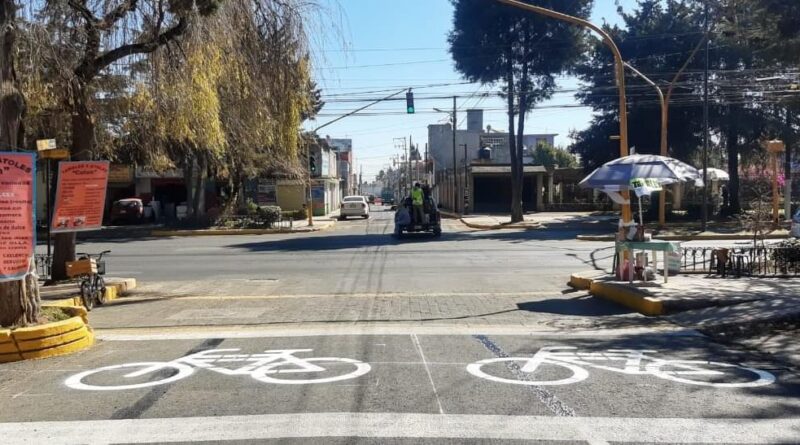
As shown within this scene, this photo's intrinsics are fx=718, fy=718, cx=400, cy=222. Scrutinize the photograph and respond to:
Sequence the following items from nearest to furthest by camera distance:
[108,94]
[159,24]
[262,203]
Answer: [159,24], [108,94], [262,203]

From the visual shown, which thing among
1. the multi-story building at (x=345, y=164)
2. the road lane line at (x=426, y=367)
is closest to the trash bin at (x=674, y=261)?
the road lane line at (x=426, y=367)

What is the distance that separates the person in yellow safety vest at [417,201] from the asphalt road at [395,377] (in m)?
13.0

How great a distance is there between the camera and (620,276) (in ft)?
43.7

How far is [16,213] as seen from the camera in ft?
26.8

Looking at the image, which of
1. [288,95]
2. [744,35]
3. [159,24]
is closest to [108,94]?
[159,24]

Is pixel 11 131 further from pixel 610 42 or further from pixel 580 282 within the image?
pixel 610 42

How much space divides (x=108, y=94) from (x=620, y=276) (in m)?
10.8

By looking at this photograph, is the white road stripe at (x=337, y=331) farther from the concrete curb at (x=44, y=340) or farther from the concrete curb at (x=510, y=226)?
the concrete curb at (x=510, y=226)

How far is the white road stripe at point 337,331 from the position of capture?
362 inches

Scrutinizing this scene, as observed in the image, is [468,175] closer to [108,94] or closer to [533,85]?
[533,85]

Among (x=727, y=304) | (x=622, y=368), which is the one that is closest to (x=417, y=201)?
(x=727, y=304)

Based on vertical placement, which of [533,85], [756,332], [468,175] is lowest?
[756,332]

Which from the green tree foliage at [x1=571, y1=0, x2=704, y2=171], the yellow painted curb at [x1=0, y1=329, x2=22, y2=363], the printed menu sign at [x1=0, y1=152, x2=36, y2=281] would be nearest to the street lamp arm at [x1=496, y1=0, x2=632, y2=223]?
the printed menu sign at [x1=0, y1=152, x2=36, y2=281]

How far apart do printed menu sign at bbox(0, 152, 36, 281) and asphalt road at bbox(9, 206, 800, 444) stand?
1213 millimetres
